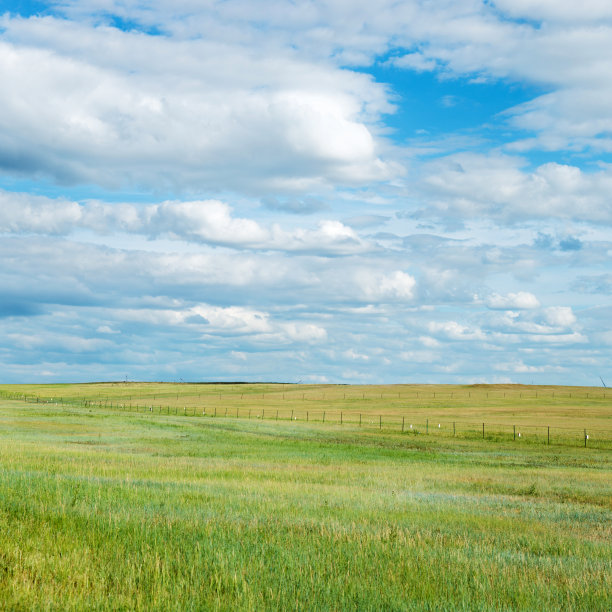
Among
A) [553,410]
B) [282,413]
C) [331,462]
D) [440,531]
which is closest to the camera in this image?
[440,531]

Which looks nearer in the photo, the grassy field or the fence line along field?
the grassy field

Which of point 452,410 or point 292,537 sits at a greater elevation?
point 292,537

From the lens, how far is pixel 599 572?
10406mm

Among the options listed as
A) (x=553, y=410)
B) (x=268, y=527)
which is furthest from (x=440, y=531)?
(x=553, y=410)

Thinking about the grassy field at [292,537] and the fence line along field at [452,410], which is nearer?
the grassy field at [292,537]

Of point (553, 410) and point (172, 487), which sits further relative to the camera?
point (553, 410)

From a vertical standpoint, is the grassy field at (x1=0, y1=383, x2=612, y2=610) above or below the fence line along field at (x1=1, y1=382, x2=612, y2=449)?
above

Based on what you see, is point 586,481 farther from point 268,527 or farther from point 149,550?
point 149,550

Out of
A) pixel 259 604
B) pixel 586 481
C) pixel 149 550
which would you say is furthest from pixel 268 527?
pixel 586 481

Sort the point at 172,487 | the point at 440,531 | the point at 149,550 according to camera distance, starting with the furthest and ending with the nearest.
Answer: the point at 172,487 < the point at 440,531 < the point at 149,550

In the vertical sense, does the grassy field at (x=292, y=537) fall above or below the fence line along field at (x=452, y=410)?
above

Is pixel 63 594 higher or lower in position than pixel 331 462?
higher

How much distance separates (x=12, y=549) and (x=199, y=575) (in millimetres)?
2792

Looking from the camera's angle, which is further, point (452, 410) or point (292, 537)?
point (452, 410)
